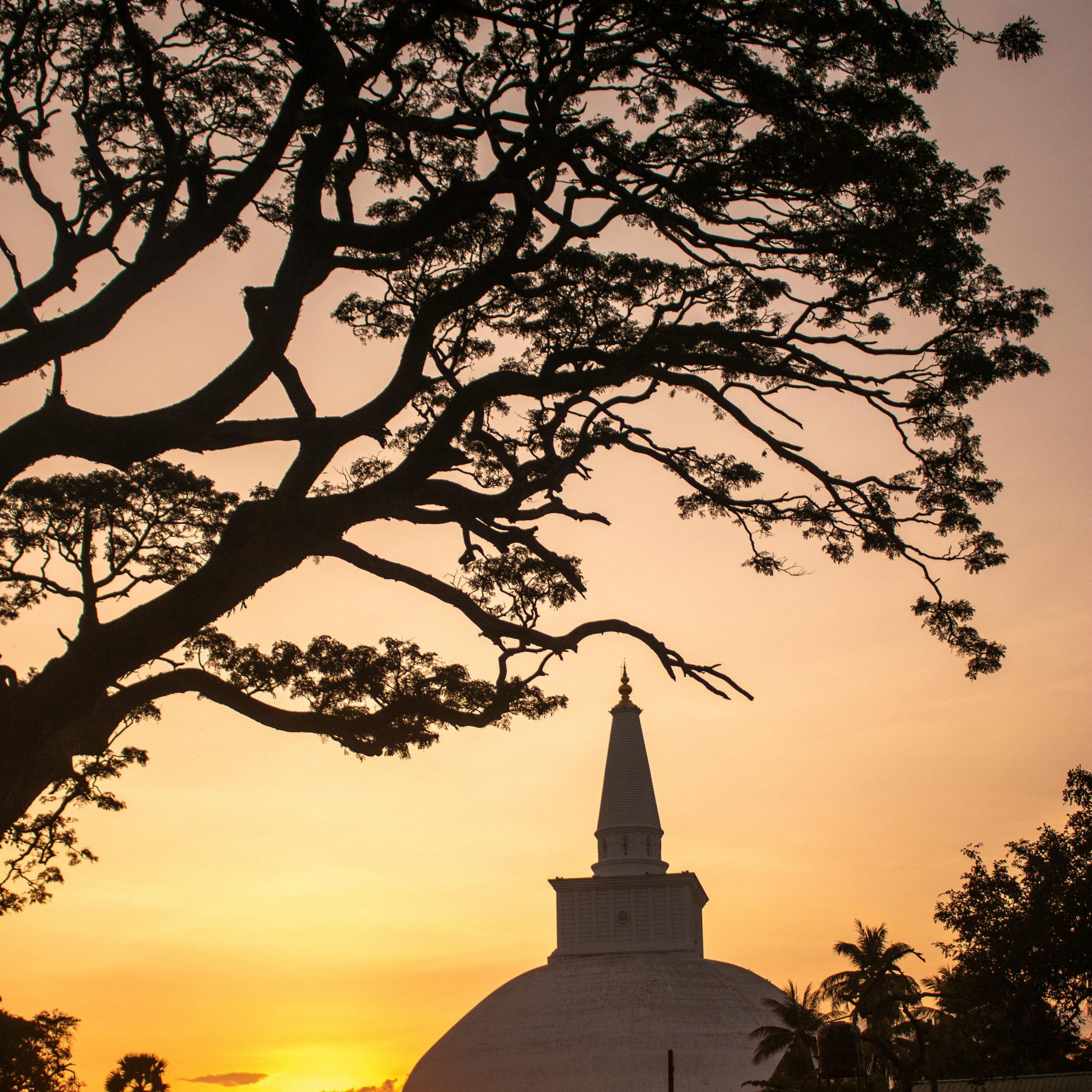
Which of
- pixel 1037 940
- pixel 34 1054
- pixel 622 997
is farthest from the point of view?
pixel 622 997

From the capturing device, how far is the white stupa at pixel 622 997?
54469mm

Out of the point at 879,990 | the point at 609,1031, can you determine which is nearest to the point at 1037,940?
the point at 879,990

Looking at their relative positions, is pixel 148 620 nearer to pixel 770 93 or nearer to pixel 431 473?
pixel 431 473

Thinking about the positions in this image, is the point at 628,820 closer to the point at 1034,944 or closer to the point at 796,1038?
the point at 796,1038

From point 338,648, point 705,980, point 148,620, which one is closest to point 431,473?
point 148,620

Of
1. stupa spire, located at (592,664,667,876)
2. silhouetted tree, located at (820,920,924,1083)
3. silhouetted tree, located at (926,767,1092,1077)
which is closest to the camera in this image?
silhouetted tree, located at (926,767,1092,1077)

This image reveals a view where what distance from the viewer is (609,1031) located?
56.2m

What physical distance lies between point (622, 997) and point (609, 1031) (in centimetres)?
230

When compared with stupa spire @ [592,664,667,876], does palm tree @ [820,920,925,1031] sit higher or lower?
lower

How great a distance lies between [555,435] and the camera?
15.6 metres

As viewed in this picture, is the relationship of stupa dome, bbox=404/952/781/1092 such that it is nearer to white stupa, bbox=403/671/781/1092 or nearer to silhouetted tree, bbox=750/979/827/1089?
white stupa, bbox=403/671/781/1092

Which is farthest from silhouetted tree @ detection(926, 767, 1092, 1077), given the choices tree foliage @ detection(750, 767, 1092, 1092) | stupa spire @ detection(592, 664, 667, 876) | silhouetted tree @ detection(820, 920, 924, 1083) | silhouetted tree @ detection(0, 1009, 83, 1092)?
stupa spire @ detection(592, 664, 667, 876)

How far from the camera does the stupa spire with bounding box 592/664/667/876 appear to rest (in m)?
63.9

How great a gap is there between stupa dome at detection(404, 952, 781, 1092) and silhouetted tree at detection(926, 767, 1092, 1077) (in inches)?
1279
